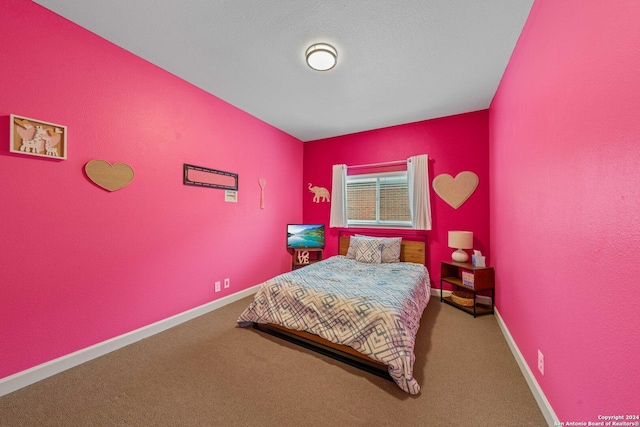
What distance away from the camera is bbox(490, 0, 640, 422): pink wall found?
79cm

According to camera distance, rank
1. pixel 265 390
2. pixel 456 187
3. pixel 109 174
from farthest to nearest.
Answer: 1. pixel 456 187
2. pixel 109 174
3. pixel 265 390

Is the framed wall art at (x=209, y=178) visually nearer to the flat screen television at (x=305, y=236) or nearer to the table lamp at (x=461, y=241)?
the flat screen television at (x=305, y=236)

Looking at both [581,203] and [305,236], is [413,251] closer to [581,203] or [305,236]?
[305,236]

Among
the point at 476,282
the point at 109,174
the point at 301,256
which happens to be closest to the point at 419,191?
the point at 476,282

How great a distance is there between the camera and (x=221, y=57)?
2.16m

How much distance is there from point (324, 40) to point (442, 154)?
242 centimetres

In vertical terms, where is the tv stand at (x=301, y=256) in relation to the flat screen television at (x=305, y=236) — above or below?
below

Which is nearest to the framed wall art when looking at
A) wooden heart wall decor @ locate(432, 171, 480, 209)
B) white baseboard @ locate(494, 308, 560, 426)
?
wooden heart wall decor @ locate(432, 171, 480, 209)

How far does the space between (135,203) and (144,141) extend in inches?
24.7

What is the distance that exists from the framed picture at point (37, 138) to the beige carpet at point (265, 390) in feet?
5.49

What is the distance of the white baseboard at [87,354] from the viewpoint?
1.54 meters

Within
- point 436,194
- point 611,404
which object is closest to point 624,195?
point 611,404

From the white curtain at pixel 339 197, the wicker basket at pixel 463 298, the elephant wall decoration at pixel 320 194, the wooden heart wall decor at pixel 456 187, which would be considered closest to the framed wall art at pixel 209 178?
the elephant wall decoration at pixel 320 194

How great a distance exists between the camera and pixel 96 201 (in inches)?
75.4
